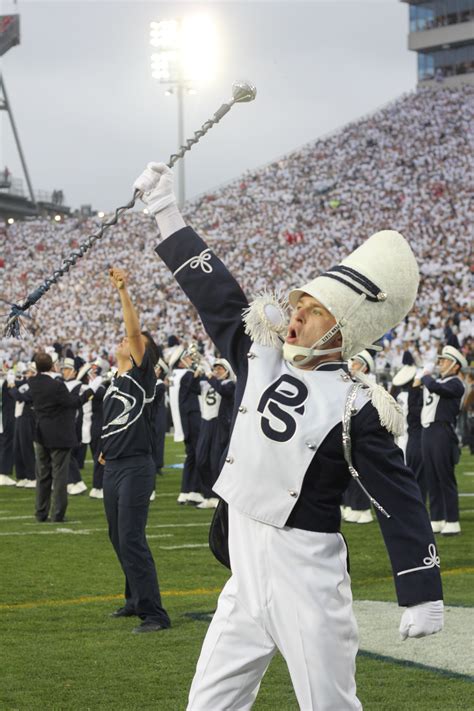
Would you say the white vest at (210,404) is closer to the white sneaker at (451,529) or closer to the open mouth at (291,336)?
the white sneaker at (451,529)

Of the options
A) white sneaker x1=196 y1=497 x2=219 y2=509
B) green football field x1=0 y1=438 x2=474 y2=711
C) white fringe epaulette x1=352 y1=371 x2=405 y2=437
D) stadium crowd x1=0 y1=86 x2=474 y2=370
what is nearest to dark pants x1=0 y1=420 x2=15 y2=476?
white sneaker x1=196 y1=497 x2=219 y2=509

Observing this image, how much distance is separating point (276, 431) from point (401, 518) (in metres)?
0.42

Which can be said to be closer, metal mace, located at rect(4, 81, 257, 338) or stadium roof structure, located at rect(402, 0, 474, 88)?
metal mace, located at rect(4, 81, 257, 338)

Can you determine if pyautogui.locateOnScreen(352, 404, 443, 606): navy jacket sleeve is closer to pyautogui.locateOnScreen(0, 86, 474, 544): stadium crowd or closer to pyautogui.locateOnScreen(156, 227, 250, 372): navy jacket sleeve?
pyautogui.locateOnScreen(156, 227, 250, 372): navy jacket sleeve

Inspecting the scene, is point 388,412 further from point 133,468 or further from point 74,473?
point 74,473

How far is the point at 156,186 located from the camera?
4.04 metres

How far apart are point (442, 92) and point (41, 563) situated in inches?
2118

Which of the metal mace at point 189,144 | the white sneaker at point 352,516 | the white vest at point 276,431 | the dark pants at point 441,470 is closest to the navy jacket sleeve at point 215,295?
the white vest at point 276,431

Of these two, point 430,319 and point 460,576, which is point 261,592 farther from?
point 430,319

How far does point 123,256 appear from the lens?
44125 millimetres

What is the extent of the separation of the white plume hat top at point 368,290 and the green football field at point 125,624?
241 cm

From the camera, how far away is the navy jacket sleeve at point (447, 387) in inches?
474

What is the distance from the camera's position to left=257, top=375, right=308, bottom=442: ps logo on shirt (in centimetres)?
359

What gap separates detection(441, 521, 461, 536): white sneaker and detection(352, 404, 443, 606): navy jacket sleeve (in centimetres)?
882
